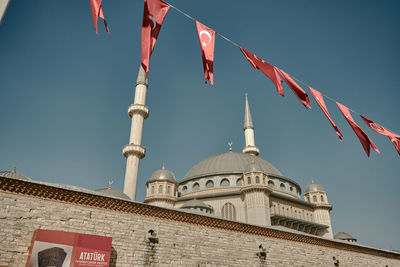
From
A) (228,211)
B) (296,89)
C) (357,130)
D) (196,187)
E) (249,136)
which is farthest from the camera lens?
(249,136)

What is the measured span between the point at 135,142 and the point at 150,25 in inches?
929

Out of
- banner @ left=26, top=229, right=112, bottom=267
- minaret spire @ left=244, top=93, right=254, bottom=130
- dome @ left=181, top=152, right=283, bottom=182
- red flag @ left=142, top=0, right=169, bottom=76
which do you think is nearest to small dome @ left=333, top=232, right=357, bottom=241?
dome @ left=181, top=152, right=283, bottom=182

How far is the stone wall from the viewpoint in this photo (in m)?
9.74

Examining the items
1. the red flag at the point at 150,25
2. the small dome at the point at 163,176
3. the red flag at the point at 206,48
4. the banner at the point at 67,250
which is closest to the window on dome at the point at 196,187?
the small dome at the point at 163,176

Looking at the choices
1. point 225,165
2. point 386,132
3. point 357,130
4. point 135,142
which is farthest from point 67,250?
point 225,165

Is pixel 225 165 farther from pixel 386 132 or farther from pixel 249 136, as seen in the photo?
pixel 386 132

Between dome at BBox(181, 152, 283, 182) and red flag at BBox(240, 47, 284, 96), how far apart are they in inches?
943

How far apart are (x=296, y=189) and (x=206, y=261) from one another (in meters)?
→ 25.6

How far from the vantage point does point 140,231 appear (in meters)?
11.7

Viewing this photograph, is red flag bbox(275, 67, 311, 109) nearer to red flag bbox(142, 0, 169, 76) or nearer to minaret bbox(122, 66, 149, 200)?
red flag bbox(142, 0, 169, 76)

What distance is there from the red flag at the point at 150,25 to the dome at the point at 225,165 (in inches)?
1063

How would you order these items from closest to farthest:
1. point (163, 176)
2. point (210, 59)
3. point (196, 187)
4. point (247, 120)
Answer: point (210, 59) < point (163, 176) < point (196, 187) < point (247, 120)

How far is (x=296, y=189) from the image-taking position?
35.6 metres

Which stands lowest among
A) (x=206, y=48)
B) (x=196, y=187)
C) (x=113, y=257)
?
(x=113, y=257)
